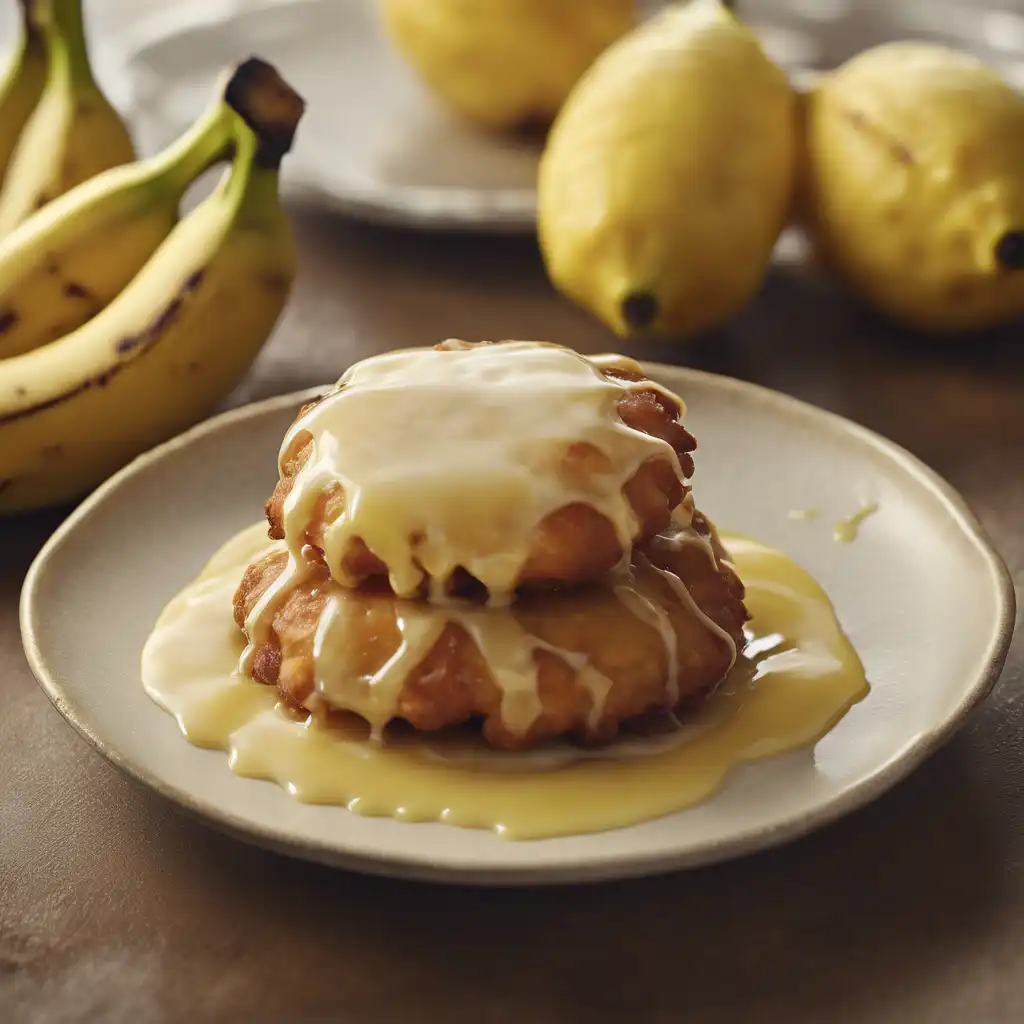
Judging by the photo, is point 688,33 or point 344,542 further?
point 688,33

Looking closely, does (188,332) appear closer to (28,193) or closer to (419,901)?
(28,193)

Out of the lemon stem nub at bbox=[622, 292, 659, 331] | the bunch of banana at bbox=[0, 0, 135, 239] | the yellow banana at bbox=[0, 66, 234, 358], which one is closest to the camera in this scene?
the yellow banana at bbox=[0, 66, 234, 358]

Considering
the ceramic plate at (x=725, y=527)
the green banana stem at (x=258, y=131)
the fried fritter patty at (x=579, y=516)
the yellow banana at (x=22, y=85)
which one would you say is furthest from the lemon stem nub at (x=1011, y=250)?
the yellow banana at (x=22, y=85)

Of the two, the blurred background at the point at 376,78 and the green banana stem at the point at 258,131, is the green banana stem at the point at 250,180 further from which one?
the blurred background at the point at 376,78

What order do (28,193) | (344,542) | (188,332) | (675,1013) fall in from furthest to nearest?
(28,193) < (188,332) < (344,542) < (675,1013)

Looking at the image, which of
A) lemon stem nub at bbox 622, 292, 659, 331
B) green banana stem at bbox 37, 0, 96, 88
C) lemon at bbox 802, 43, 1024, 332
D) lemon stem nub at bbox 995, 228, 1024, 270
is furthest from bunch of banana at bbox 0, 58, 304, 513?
lemon stem nub at bbox 995, 228, 1024, 270

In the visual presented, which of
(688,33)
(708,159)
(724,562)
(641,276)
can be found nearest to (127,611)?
(724,562)

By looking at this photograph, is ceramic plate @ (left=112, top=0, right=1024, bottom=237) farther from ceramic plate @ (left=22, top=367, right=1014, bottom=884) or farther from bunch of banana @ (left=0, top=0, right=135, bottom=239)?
ceramic plate @ (left=22, top=367, right=1014, bottom=884)
